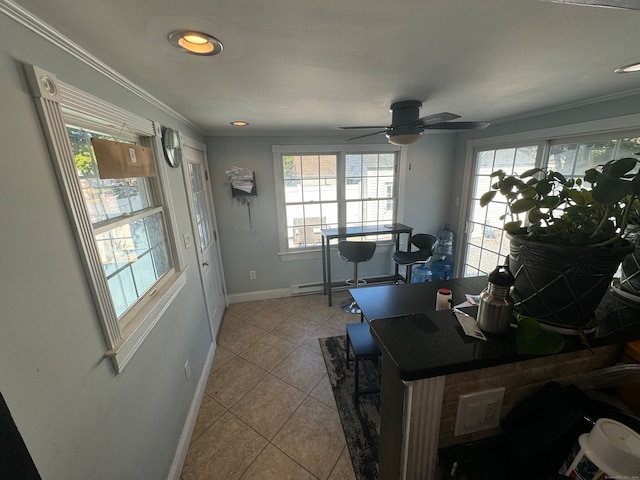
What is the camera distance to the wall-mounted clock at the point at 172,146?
70.2 inches

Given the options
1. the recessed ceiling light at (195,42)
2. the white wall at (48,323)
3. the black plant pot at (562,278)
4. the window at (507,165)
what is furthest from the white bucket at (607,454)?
the window at (507,165)

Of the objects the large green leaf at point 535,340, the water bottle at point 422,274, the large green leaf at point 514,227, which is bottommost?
the water bottle at point 422,274

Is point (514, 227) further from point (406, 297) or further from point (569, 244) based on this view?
point (406, 297)

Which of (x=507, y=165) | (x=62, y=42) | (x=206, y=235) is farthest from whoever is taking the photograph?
(x=507, y=165)

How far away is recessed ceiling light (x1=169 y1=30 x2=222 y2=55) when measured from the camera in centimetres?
93

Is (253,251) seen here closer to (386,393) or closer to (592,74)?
(386,393)

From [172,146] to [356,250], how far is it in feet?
7.07

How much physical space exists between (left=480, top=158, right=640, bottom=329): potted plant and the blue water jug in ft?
11.3

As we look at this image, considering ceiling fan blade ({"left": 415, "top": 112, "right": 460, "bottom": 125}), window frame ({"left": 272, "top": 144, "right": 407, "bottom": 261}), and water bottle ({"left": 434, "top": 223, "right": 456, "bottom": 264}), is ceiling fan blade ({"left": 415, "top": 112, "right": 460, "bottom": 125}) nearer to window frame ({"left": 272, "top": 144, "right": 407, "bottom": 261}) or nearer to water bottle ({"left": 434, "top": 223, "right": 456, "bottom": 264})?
window frame ({"left": 272, "top": 144, "right": 407, "bottom": 261})

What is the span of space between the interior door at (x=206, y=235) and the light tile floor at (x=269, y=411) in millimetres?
376

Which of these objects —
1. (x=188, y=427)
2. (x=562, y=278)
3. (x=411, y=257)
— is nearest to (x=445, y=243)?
(x=411, y=257)

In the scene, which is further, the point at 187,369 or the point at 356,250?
the point at 356,250

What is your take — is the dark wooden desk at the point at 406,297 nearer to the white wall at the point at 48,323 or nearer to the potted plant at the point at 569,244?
the potted plant at the point at 569,244

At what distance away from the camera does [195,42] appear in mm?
985
